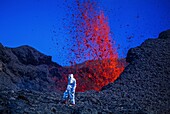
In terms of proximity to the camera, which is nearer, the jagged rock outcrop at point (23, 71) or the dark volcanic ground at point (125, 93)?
the dark volcanic ground at point (125, 93)

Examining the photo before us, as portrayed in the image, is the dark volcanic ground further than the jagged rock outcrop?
No

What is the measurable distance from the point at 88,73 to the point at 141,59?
900 inches

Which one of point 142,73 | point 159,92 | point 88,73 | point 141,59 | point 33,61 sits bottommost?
point 159,92

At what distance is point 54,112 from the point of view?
1111cm

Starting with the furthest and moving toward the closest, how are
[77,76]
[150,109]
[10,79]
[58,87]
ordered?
[77,76] < [58,87] < [10,79] < [150,109]

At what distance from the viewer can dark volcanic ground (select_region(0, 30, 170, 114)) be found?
462 inches

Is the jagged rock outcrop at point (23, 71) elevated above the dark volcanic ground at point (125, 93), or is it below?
above

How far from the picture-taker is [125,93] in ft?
62.0

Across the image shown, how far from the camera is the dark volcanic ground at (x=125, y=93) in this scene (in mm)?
11723

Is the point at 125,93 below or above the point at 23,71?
below

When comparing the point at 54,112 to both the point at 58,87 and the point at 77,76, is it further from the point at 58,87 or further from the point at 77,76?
the point at 77,76

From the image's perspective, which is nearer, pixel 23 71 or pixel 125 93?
pixel 125 93

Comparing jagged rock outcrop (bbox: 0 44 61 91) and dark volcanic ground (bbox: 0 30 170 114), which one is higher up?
jagged rock outcrop (bbox: 0 44 61 91)

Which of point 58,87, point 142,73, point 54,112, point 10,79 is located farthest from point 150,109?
point 58,87
